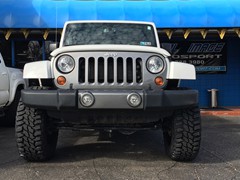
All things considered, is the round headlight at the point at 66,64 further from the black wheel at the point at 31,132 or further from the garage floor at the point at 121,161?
the garage floor at the point at 121,161

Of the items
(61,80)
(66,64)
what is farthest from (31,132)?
(66,64)

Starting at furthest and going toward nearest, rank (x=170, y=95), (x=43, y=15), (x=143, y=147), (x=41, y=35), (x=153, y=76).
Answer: (x=41, y=35), (x=43, y=15), (x=143, y=147), (x=153, y=76), (x=170, y=95)

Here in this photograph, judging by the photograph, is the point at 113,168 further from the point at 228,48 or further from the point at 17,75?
the point at 228,48

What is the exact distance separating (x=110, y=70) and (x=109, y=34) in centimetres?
115

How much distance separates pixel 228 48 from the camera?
1280 cm

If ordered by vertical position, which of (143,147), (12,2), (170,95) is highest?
(12,2)

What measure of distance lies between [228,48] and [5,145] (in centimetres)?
872

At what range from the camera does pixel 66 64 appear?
496cm

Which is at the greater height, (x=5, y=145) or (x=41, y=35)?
(x=41, y=35)

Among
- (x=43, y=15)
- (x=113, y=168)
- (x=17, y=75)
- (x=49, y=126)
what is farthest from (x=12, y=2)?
(x=113, y=168)

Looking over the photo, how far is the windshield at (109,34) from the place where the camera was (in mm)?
5820

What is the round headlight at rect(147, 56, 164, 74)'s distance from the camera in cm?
500

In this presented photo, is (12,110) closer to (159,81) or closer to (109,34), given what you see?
(109,34)

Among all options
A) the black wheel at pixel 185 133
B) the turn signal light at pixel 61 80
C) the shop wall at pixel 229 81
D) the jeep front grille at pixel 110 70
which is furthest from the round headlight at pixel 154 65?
the shop wall at pixel 229 81
